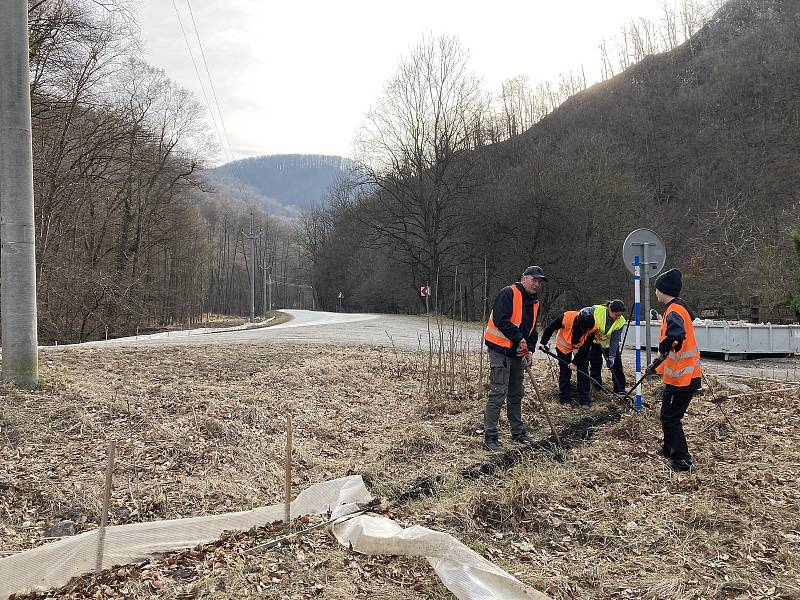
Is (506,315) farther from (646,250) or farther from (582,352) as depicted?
(646,250)

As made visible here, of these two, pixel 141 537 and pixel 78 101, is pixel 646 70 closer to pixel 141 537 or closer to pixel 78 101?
pixel 78 101

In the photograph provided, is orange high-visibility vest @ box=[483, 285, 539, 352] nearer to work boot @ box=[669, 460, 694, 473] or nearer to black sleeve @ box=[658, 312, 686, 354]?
black sleeve @ box=[658, 312, 686, 354]

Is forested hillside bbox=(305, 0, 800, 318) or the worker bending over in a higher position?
forested hillside bbox=(305, 0, 800, 318)

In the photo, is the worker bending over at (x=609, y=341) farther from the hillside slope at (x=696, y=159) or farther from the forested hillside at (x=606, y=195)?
the hillside slope at (x=696, y=159)

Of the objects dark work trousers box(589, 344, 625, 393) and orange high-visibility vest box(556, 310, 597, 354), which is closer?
orange high-visibility vest box(556, 310, 597, 354)

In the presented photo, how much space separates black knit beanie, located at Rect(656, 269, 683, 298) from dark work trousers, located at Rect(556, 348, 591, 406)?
8.25 feet

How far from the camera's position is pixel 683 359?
600cm

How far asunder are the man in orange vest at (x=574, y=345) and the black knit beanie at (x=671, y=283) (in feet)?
6.89

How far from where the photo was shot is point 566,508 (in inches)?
196

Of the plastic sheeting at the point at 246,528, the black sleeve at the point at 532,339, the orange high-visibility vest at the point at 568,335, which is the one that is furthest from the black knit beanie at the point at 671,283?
the plastic sheeting at the point at 246,528

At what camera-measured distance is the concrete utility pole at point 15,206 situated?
288 inches

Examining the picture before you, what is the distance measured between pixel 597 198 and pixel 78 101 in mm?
24937

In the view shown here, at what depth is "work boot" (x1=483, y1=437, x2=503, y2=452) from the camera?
21.9 feet

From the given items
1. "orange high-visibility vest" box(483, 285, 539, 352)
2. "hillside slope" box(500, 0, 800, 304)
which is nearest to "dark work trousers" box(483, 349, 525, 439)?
"orange high-visibility vest" box(483, 285, 539, 352)
